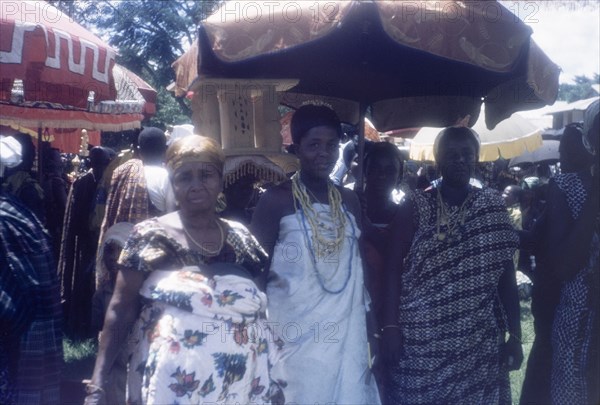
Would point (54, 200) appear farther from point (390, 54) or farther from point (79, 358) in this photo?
point (390, 54)

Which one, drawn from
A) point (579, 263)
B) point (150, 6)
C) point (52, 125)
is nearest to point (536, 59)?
point (579, 263)

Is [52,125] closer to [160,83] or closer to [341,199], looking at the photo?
[341,199]

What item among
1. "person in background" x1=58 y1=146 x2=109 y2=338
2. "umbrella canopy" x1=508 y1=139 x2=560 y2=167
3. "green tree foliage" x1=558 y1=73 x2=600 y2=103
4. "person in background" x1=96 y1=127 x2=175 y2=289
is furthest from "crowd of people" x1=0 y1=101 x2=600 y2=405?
"green tree foliage" x1=558 y1=73 x2=600 y2=103

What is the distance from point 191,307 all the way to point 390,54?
6.69 feet

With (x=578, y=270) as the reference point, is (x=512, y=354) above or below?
below

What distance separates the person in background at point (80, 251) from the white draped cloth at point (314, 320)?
10.4ft

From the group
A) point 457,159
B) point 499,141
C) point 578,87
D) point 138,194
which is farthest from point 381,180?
point 578,87

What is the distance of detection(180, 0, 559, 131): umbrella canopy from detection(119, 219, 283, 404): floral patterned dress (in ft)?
2.88

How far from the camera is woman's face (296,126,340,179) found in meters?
2.97

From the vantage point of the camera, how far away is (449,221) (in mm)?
3189

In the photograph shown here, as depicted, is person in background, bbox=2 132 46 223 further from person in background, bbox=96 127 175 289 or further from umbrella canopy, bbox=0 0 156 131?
umbrella canopy, bbox=0 0 156 131

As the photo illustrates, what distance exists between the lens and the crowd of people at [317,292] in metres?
2.41

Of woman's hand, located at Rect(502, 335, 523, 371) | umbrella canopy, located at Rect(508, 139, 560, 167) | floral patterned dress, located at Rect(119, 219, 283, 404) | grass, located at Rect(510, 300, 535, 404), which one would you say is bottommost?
grass, located at Rect(510, 300, 535, 404)

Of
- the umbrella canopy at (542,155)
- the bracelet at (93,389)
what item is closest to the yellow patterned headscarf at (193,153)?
the bracelet at (93,389)
